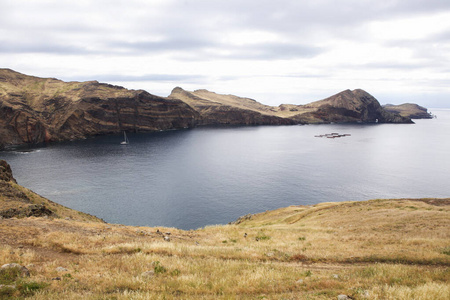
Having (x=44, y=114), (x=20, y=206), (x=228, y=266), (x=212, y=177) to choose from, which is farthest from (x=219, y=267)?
(x=44, y=114)

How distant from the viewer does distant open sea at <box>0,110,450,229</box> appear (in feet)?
224

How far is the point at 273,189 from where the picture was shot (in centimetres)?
8162

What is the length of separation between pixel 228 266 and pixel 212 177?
81207 millimetres

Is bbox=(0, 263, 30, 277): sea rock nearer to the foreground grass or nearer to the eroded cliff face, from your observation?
the foreground grass

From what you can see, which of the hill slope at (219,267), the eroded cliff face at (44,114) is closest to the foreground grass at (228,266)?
the hill slope at (219,267)

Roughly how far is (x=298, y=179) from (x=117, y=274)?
278 ft

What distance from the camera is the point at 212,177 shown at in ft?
313

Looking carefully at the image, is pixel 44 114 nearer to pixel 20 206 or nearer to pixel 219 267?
pixel 20 206

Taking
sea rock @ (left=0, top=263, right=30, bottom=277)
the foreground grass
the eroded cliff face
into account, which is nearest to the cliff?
the foreground grass

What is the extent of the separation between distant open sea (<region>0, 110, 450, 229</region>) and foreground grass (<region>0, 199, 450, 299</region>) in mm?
40549

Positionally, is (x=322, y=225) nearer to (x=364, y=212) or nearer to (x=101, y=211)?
(x=364, y=212)

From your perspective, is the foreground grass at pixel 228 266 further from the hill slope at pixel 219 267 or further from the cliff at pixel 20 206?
the cliff at pixel 20 206

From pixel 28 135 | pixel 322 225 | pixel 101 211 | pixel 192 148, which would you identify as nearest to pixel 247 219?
pixel 322 225

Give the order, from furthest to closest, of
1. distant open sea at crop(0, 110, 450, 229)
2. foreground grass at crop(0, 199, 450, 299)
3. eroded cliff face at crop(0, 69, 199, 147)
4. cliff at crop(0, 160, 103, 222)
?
1. eroded cliff face at crop(0, 69, 199, 147)
2. distant open sea at crop(0, 110, 450, 229)
3. cliff at crop(0, 160, 103, 222)
4. foreground grass at crop(0, 199, 450, 299)
